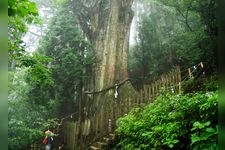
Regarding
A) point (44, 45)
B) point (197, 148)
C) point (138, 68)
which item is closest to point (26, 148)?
point (44, 45)

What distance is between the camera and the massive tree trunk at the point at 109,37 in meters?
11.7

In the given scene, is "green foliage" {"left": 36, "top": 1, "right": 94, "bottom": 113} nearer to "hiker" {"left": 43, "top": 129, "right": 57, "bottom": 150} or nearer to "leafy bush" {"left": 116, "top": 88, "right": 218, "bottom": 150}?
"hiker" {"left": 43, "top": 129, "right": 57, "bottom": 150}

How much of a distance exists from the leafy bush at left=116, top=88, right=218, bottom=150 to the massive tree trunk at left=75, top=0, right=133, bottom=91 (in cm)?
563

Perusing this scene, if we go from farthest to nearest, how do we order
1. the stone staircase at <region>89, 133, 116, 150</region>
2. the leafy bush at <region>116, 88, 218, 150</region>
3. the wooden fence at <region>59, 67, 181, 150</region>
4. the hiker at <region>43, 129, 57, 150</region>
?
1. the hiker at <region>43, 129, 57, 150</region>
2. the stone staircase at <region>89, 133, 116, 150</region>
3. the wooden fence at <region>59, 67, 181, 150</region>
4. the leafy bush at <region>116, 88, 218, 150</region>

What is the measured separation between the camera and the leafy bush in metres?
3.30

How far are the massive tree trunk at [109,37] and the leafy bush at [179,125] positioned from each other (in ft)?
18.5

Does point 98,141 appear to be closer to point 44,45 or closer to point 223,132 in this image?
point 44,45

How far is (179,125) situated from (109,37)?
846cm

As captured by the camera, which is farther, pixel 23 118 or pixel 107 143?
pixel 23 118

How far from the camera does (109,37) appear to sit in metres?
12.2

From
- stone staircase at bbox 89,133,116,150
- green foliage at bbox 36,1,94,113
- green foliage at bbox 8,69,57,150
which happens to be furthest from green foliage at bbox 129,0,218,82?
green foliage at bbox 8,69,57,150

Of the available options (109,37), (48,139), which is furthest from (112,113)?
(109,37)

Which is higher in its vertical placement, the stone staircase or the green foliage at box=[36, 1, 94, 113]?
the green foliage at box=[36, 1, 94, 113]

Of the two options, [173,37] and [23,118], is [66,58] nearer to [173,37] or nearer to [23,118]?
[23,118]
